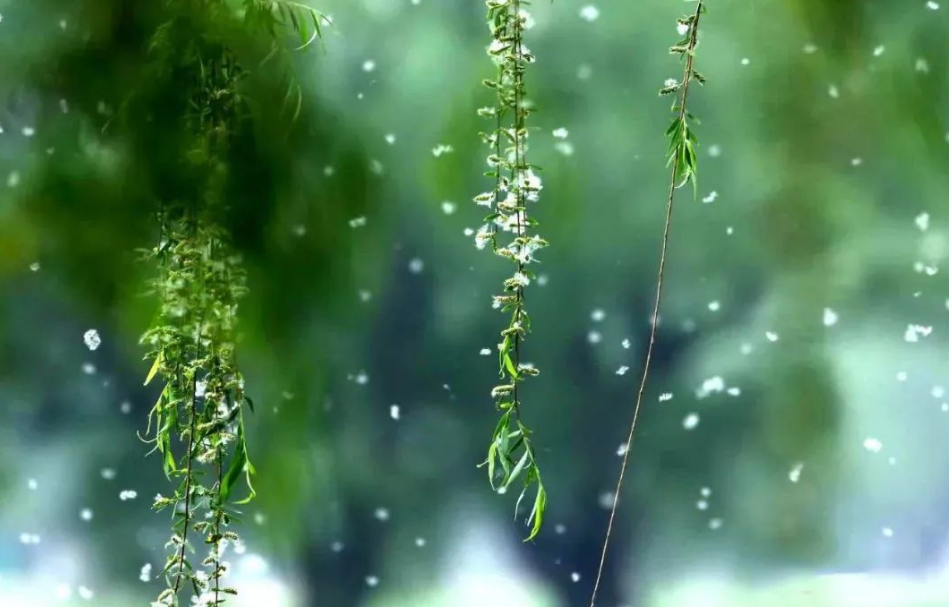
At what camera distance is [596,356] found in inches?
60.1

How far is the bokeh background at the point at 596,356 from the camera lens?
4.67 ft

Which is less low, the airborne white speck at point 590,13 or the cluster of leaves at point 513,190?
the airborne white speck at point 590,13

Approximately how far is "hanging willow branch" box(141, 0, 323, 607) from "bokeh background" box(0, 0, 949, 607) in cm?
45

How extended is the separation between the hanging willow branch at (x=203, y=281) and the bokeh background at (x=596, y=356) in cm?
45

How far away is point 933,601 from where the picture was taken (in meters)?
1.50

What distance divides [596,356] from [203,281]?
829 millimetres

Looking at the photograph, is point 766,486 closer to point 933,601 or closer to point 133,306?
point 933,601

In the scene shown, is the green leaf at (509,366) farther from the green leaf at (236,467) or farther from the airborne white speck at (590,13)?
the airborne white speck at (590,13)

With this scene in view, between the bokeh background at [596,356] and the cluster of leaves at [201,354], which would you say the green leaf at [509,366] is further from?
the bokeh background at [596,356]

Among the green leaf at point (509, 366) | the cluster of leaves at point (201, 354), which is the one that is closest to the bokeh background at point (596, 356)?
the cluster of leaves at point (201, 354)

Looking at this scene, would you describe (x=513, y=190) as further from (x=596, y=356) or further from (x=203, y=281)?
(x=596, y=356)

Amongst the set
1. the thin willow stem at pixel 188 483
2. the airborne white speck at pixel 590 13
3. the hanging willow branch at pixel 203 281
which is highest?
the airborne white speck at pixel 590 13

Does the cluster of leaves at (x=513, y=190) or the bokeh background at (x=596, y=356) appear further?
the bokeh background at (x=596, y=356)

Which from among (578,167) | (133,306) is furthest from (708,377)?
(133,306)
